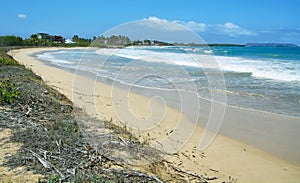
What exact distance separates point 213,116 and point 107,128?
11.8 feet

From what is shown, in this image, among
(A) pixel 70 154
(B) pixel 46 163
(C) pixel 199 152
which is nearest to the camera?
(B) pixel 46 163

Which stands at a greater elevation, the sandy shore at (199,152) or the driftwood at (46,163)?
the driftwood at (46,163)

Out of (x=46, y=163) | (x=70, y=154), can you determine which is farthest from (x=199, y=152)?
(x=46, y=163)

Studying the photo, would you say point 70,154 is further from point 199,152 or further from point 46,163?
point 199,152

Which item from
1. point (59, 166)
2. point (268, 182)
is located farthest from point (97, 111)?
point (268, 182)

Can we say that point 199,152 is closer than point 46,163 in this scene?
No

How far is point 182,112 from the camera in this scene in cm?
769

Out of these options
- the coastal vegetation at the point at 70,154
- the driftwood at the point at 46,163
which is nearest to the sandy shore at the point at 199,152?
the coastal vegetation at the point at 70,154

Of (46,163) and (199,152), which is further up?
(46,163)

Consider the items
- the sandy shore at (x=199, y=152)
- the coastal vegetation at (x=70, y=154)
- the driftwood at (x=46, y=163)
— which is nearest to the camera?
the driftwood at (x=46, y=163)

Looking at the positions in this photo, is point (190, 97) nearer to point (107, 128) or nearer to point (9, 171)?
point (107, 128)

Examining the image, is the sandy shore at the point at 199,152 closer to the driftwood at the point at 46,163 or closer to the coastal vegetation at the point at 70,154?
the coastal vegetation at the point at 70,154

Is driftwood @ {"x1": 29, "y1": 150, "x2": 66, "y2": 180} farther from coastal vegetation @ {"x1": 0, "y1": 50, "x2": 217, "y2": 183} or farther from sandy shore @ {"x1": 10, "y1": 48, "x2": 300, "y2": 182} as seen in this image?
sandy shore @ {"x1": 10, "y1": 48, "x2": 300, "y2": 182}

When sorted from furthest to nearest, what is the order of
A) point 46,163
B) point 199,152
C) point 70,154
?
point 199,152 < point 70,154 < point 46,163
